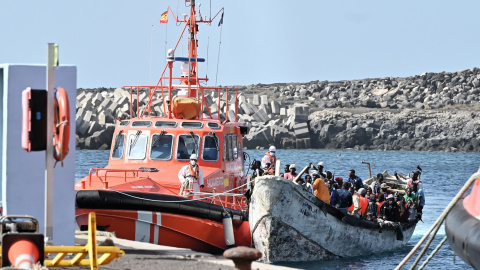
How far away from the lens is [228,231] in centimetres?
1599

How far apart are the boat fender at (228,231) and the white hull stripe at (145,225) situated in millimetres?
1402

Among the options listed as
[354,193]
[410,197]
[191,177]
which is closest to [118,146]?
[191,177]

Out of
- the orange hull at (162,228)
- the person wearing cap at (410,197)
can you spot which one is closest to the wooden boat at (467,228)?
the orange hull at (162,228)

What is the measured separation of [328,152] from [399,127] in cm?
1418

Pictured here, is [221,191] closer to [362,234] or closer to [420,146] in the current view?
[362,234]

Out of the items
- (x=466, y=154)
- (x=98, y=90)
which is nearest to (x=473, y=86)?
(x=466, y=154)

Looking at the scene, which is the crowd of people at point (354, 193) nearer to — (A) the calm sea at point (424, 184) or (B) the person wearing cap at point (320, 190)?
(B) the person wearing cap at point (320, 190)

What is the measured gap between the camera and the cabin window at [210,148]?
663 inches

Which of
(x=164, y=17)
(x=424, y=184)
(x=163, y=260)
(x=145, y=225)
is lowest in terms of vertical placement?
(x=424, y=184)

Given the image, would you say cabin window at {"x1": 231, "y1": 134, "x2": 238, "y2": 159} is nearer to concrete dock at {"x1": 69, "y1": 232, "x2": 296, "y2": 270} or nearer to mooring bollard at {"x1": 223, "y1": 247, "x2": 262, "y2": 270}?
concrete dock at {"x1": 69, "y1": 232, "x2": 296, "y2": 270}

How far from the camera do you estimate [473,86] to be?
116 m

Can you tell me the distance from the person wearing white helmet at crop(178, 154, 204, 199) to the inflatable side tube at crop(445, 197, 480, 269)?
17.3 ft

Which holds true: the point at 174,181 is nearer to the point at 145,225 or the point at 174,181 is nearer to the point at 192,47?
the point at 145,225

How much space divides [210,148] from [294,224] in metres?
2.03
